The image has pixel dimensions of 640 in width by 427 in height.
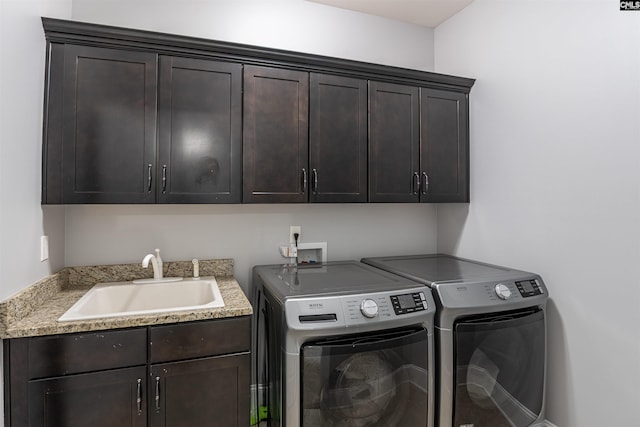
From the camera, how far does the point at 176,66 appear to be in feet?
5.90

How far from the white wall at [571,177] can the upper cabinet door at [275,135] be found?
1293 millimetres

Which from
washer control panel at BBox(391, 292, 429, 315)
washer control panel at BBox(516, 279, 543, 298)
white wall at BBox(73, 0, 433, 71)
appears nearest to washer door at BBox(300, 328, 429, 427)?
washer control panel at BBox(391, 292, 429, 315)

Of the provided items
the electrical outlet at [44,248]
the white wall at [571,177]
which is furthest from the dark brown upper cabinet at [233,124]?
the white wall at [571,177]

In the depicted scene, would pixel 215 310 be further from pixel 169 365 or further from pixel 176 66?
pixel 176 66

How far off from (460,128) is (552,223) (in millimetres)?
902

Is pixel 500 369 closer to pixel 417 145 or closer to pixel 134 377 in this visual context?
pixel 417 145

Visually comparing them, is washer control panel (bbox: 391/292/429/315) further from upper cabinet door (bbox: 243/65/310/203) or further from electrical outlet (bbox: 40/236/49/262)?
electrical outlet (bbox: 40/236/49/262)

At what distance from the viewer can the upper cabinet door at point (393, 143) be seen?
7.24 ft

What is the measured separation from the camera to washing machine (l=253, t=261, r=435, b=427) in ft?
4.78

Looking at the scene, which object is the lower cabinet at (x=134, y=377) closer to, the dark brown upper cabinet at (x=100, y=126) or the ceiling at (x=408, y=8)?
the dark brown upper cabinet at (x=100, y=126)

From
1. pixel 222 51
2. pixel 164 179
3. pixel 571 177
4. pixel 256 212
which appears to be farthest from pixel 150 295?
pixel 571 177

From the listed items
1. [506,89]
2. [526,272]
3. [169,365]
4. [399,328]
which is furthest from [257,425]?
[506,89]

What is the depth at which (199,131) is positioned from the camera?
6.03 ft

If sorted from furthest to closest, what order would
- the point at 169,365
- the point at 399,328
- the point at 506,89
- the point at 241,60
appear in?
the point at 506,89, the point at 241,60, the point at 399,328, the point at 169,365
